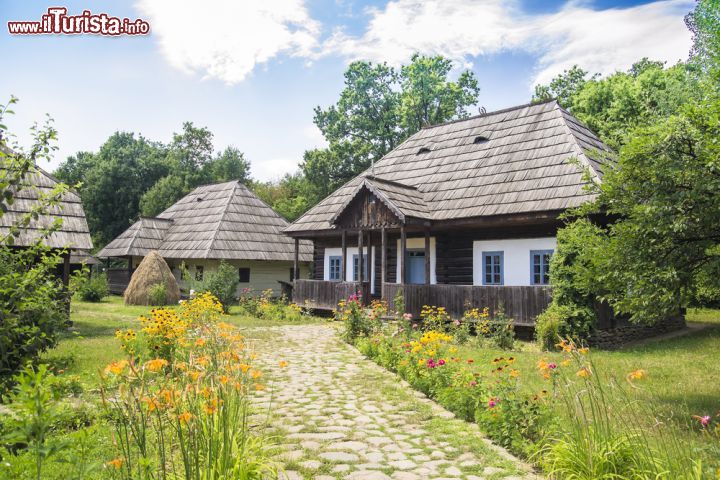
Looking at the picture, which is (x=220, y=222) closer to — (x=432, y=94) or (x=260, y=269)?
(x=260, y=269)

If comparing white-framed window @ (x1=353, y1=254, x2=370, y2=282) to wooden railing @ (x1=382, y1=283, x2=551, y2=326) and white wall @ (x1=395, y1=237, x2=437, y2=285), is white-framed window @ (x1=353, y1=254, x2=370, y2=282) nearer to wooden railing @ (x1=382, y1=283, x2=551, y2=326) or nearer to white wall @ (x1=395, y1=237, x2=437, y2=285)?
white wall @ (x1=395, y1=237, x2=437, y2=285)

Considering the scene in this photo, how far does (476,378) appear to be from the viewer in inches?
236

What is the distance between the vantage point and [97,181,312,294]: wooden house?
81.4 feet

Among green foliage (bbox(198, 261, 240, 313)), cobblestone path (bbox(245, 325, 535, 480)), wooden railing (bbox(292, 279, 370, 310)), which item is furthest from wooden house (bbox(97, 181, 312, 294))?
cobblestone path (bbox(245, 325, 535, 480))

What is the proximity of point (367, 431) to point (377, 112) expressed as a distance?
33.2m

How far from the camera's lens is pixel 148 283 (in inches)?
846

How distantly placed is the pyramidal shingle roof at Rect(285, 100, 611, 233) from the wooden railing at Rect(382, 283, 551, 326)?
2015mm

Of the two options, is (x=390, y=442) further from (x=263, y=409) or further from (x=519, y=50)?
(x=519, y=50)

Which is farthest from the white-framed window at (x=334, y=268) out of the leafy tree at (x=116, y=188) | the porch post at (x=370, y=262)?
the leafy tree at (x=116, y=188)

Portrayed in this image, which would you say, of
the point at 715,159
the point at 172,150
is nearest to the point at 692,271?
the point at 715,159

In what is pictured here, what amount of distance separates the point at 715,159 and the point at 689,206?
2.00ft

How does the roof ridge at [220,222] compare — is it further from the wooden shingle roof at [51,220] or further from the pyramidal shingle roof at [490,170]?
the wooden shingle roof at [51,220]

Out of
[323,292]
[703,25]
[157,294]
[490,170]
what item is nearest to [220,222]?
[157,294]

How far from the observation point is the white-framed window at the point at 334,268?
64.2ft
